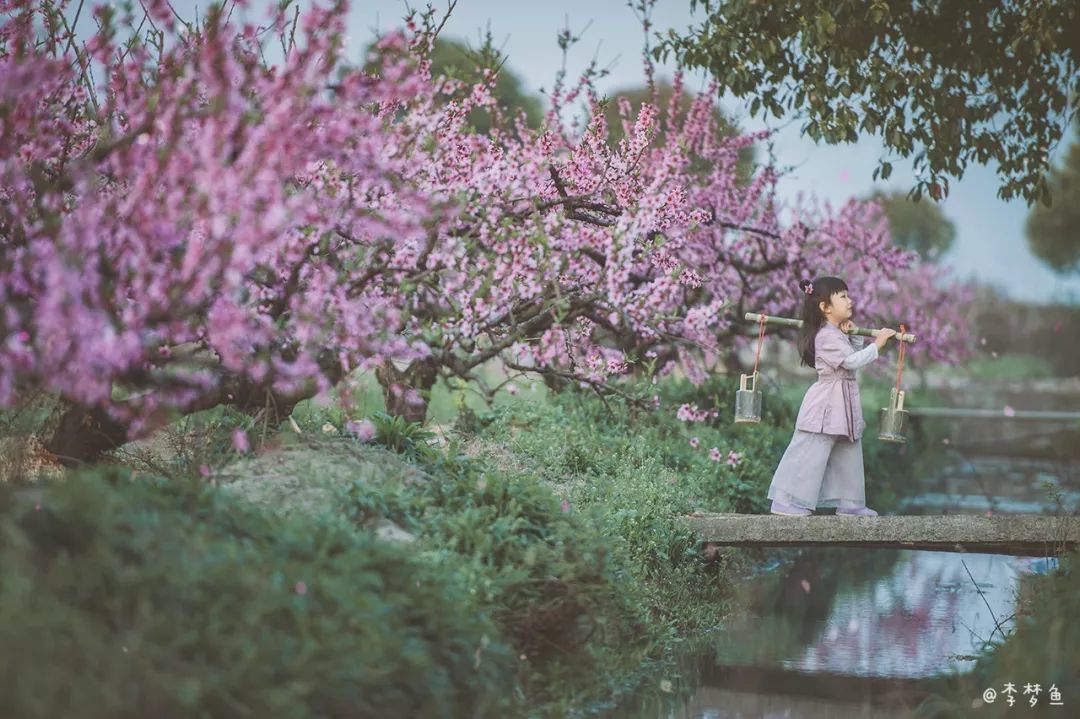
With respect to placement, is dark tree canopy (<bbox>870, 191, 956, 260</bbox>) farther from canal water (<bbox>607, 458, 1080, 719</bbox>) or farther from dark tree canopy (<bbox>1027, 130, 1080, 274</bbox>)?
canal water (<bbox>607, 458, 1080, 719</bbox>)

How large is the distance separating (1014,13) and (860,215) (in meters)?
5.77


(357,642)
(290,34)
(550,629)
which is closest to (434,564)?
(550,629)

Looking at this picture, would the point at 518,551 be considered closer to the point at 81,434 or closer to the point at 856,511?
the point at 81,434

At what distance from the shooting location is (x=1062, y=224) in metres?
36.9

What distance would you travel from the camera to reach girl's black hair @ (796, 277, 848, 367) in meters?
8.59

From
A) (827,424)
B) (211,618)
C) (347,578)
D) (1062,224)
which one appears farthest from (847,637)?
(1062,224)

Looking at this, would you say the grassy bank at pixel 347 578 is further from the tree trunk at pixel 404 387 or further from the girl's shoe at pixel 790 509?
Answer: the girl's shoe at pixel 790 509

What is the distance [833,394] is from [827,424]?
0.23m

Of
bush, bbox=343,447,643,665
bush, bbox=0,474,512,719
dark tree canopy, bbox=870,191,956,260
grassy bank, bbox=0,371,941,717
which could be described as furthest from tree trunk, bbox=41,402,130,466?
dark tree canopy, bbox=870,191,956,260

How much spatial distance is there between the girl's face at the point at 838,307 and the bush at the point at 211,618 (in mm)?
4277

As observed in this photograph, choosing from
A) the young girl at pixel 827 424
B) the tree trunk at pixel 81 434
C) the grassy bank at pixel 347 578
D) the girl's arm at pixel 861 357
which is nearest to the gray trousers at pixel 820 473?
the young girl at pixel 827 424

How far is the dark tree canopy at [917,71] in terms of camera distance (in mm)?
10250

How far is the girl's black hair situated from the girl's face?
20 mm

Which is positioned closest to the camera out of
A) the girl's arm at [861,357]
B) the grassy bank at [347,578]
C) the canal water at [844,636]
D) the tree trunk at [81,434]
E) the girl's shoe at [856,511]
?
the grassy bank at [347,578]
